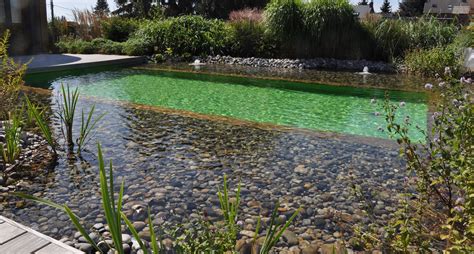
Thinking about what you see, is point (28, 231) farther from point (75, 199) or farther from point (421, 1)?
point (421, 1)

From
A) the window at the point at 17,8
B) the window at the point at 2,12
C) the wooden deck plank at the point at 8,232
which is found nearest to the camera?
the wooden deck plank at the point at 8,232

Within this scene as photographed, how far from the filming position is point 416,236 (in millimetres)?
1815

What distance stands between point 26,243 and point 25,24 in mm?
12510

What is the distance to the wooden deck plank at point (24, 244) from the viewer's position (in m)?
2.04

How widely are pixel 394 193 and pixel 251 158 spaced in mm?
1384

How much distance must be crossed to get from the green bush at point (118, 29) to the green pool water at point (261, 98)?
227 inches

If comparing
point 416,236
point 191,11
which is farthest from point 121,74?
point 191,11

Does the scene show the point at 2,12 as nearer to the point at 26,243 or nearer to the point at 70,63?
the point at 70,63

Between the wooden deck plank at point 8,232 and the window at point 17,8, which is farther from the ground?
the window at point 17,8

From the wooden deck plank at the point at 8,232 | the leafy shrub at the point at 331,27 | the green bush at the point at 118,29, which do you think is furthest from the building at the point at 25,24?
the wooden deck plank at the point at 8,232

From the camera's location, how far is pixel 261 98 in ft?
24.7

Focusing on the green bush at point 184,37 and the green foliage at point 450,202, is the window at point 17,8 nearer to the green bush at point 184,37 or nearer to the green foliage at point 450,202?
the green bush at point 184,37

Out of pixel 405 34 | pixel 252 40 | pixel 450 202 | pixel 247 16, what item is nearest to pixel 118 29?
pixel 247 16

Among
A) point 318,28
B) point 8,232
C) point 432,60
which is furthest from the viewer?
point 318,28
